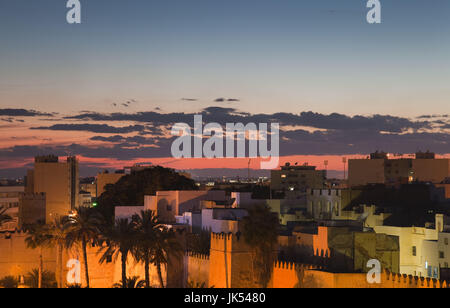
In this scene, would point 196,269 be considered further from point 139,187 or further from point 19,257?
point 139,187

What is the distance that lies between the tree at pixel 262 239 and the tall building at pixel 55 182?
3620 inches

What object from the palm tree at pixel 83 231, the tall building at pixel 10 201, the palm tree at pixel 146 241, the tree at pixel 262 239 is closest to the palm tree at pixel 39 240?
the palm tree at pixel 83 231

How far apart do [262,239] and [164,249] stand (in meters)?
7.11

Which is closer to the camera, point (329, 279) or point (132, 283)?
point (329, 279)

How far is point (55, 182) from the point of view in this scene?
428 ft

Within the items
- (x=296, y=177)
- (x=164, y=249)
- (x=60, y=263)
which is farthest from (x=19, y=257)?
(x=296, y=177)

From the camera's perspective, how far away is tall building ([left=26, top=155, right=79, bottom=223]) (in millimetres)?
128587

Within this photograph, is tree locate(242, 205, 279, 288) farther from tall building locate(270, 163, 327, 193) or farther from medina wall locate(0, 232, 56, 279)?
tall building locate(270, 163, 327, 193)

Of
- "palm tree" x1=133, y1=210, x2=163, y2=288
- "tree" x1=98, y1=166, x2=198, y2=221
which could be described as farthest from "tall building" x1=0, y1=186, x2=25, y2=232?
"palm tree" x1=133, y1=210, x2=163, y2=288

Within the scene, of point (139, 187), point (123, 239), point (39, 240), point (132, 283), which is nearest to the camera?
point (132, 283)

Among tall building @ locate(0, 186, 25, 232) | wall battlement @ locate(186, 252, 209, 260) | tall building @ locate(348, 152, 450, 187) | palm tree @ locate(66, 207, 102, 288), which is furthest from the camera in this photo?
tall building @ locate(348, 152, 450, 187)

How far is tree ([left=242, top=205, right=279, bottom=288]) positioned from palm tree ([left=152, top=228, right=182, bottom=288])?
5694mm
